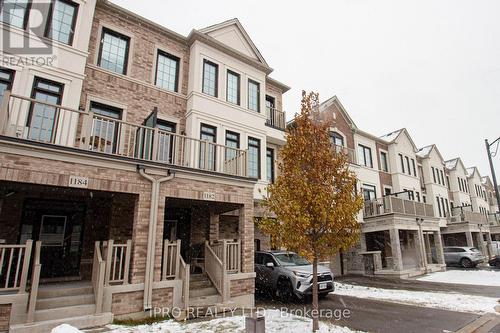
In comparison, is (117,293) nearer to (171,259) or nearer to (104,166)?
(171,259)

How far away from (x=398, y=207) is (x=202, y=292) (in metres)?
15.3

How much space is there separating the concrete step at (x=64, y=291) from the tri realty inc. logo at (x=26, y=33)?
646 centimetres

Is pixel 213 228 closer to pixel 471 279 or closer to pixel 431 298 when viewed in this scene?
pixel 431 298

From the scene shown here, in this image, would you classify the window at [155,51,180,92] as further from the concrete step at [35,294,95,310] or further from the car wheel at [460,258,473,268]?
the car wheel at [460,258,473,268]

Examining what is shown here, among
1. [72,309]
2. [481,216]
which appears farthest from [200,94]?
[481,216]

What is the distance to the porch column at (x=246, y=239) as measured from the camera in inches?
367

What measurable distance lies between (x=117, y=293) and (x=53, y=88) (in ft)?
21.4

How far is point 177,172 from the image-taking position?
8562 millimetres

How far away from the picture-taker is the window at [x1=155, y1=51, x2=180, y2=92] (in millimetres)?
11969

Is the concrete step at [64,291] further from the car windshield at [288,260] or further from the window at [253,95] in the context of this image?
the window at [253,95]

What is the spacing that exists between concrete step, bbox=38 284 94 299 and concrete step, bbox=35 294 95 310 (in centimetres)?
19

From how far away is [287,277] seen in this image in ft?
34.1

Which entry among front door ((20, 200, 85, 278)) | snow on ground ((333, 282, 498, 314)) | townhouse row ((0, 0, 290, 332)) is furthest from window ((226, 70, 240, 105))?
snow on ground ((333, 282, 498, 314))

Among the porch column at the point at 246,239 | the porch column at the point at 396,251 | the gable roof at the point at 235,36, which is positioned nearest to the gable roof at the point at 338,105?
the gable roof at the point at 235,36
